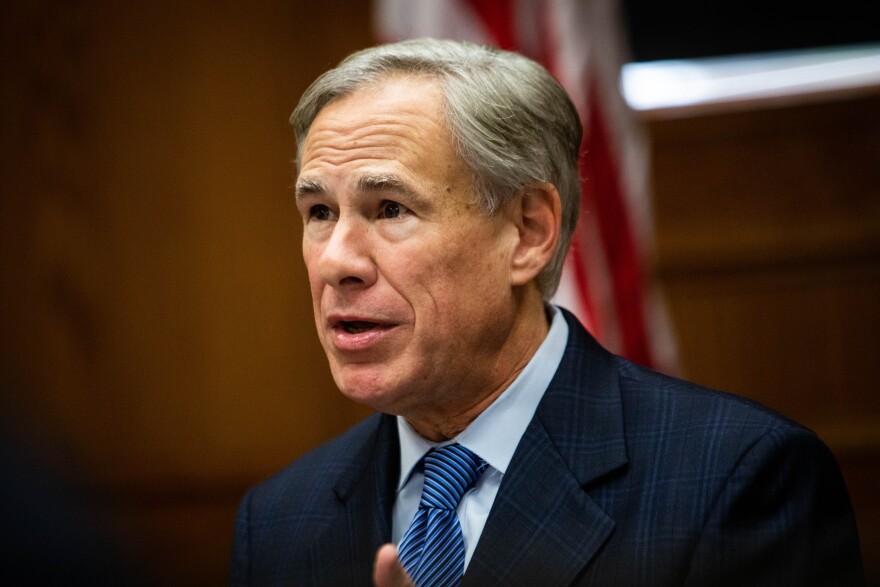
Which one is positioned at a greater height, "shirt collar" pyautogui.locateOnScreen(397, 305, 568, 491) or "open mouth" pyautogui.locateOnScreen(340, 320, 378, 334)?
"open mouth" pyautogui.locateOnScreen(340, 320, 378, 334)

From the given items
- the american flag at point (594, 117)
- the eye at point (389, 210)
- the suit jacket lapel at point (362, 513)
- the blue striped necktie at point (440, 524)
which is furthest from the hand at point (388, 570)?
the american flag at point (594, 117)

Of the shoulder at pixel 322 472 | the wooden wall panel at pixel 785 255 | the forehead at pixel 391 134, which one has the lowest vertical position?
the wooden wall panel at pixel 785 255

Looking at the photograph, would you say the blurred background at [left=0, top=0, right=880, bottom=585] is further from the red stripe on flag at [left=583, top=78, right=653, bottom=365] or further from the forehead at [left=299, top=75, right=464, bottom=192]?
the forehead at [left=299, top=75, right=464, bottom=192]

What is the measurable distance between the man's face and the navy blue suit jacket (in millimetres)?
196

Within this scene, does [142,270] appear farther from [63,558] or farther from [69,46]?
[63,558]

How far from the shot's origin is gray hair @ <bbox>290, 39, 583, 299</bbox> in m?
1.87

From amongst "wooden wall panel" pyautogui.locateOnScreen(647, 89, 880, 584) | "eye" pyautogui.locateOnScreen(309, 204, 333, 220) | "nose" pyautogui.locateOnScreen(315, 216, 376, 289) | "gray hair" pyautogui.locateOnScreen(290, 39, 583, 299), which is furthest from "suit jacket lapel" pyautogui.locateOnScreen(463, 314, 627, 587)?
"wooden wall panel" pyautogui.locateOnScreen(647, 89, 880, 584)

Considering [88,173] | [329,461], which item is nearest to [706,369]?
[329,461]

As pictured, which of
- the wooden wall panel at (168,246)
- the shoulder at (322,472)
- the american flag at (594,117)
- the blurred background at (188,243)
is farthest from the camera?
the wooden wall panel at (168,246)

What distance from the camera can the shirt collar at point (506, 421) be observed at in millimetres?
1878

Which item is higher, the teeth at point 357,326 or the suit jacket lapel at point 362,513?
the teeth at point 357,326

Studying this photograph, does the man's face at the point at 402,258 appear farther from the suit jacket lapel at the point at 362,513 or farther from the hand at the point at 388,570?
the hand at the point at 388,570

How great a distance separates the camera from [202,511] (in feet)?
13.2

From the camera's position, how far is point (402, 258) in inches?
72.0
